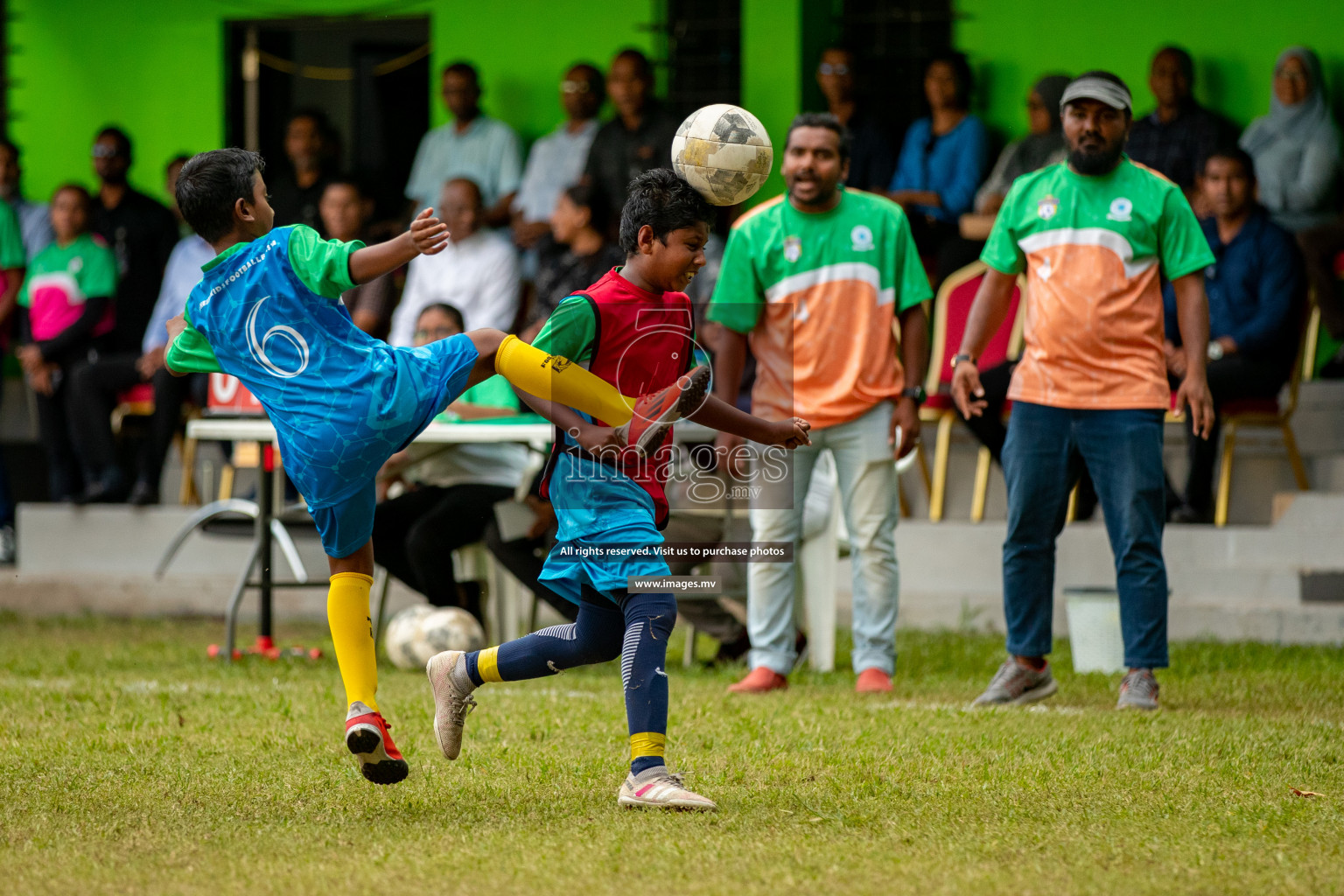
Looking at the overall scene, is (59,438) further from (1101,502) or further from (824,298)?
(1101,502)

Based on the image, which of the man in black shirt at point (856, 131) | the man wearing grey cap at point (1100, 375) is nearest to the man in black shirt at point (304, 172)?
the man in black shirt at point (856, 131)

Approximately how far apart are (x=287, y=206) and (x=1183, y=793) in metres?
8.61

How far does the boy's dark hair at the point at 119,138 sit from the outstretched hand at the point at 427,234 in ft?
27.6

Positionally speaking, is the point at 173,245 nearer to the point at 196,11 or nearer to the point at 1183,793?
the point at 196,11

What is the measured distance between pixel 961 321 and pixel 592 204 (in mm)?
2195

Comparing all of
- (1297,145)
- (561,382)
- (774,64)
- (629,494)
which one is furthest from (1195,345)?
(774,64)

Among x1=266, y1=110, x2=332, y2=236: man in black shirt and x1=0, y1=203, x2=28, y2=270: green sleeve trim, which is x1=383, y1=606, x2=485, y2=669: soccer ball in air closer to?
x1=266, y1=110, x2=332, y2=236: man in black shirt

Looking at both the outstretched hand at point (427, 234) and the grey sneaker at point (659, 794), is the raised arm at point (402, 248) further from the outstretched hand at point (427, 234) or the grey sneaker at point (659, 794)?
the grey sneaker at point (659, 794)

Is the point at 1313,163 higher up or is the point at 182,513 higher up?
the point at 1313,163

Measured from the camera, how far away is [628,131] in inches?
406

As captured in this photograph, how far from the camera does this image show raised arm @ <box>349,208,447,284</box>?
397cm

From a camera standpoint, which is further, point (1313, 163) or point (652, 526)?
point (1313, 163)

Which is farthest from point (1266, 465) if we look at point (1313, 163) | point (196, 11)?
point (196, 11)

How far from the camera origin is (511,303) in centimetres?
996
